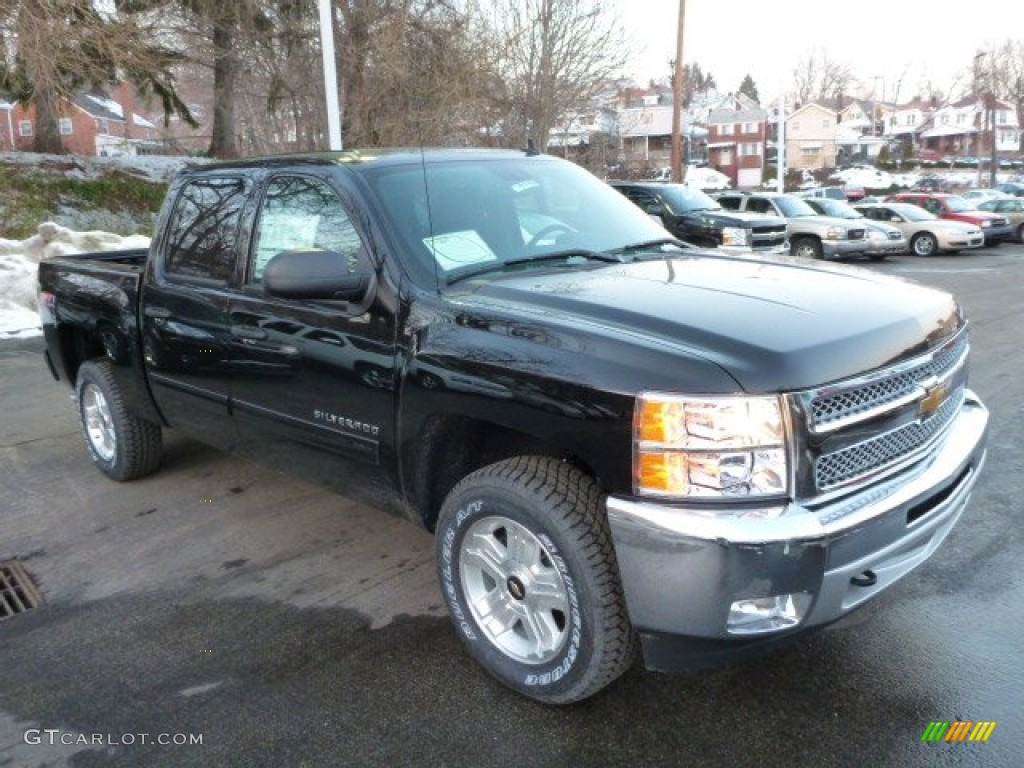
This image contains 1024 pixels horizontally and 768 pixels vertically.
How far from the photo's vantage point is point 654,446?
2.51 metres

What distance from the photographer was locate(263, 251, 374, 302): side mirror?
3.21 metres

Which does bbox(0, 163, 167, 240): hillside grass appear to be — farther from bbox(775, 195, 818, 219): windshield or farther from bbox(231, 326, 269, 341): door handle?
bbox(775, 195, 818, 219): windshield

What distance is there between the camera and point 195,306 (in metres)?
4.22

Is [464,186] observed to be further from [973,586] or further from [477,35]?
[477,35]

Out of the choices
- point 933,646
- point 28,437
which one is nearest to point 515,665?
point 933,646

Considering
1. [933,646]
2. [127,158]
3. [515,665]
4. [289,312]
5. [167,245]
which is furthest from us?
[127,158]

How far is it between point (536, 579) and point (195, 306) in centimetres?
229

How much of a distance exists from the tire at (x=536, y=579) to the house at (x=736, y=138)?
87.3 meters

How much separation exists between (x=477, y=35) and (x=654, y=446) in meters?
20.2

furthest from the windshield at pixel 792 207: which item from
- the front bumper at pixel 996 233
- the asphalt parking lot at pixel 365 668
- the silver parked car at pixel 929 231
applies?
the asphalt parking lot at pixel 365 668

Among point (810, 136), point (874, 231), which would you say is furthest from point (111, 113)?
point (810, 136)

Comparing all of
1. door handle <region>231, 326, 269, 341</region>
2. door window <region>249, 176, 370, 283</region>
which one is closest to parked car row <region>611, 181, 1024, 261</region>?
door window <region>249, 176, 370, 283</region>

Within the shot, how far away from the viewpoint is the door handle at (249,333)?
3.82 m

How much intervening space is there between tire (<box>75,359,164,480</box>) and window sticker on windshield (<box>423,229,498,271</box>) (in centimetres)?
250
